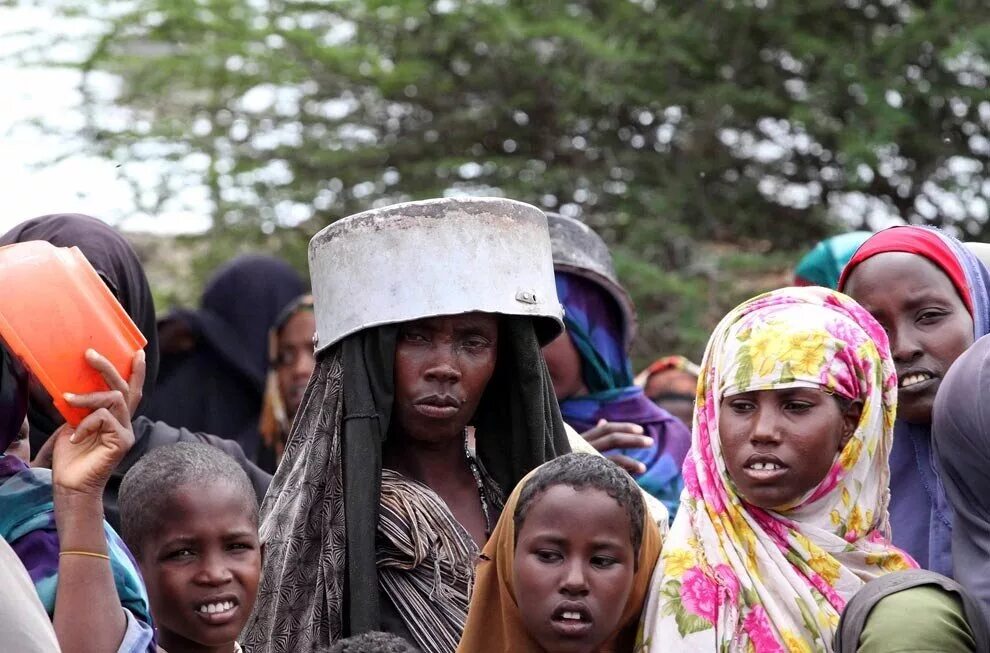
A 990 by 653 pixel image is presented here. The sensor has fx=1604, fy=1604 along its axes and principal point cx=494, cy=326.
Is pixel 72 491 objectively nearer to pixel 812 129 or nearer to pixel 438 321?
pixel 438 321

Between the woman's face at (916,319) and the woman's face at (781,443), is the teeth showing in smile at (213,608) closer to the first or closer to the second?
the woman's face at (781,443)

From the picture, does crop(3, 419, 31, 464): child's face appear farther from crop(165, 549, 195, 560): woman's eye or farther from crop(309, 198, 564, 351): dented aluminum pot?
crop(309, 198, 564, 351): dented aluminum pot

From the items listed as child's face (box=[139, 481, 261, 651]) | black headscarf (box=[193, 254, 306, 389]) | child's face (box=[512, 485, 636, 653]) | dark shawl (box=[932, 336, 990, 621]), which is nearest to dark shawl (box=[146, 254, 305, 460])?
black headscarf (box=[193, 254, 306, 389])

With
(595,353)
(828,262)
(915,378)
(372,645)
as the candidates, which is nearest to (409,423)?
(372,645)

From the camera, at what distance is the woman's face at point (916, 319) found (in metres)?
4.30

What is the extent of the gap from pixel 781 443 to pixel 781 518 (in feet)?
0.58

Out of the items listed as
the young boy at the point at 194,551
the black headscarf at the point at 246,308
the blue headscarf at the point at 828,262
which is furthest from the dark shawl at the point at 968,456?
the black headscarf at the point at 246,308

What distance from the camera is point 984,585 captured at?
11.3 feet

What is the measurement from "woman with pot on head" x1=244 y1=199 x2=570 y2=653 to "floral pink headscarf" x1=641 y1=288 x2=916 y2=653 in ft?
1.98

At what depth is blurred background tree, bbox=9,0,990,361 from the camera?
8875 millimetres

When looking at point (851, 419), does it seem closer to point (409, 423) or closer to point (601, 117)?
point (409, 423)

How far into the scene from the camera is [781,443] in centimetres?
370

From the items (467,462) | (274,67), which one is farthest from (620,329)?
(274,67)

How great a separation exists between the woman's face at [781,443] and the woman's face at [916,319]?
62cm
